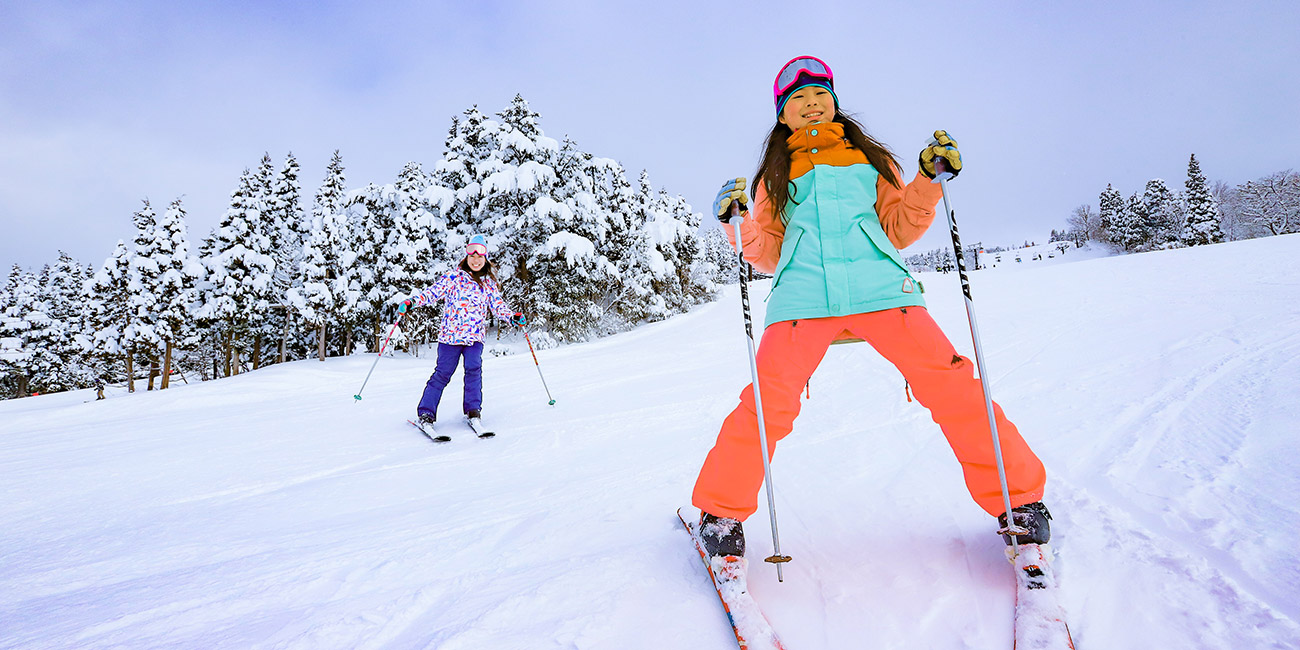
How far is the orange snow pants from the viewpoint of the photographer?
1.60 m

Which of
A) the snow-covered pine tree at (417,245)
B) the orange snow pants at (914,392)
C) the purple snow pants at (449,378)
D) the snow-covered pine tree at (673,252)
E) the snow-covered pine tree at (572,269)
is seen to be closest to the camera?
the orange snow pants at (914,392)

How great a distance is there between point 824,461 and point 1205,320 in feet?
19.2

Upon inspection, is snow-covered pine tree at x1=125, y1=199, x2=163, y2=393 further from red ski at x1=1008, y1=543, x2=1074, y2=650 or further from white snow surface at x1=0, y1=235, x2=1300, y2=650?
red ski at x1=1008, y1=543, x2=1074, y2=650

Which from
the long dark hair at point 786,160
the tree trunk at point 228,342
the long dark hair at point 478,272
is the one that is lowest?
the long dark hair at point 786,160

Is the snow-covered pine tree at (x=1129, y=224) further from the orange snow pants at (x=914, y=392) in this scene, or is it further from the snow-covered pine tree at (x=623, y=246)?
the orange snow pants at (x=914, y=392)

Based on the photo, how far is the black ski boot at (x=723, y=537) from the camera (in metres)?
1.64

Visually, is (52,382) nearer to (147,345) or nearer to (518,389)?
(147,345)

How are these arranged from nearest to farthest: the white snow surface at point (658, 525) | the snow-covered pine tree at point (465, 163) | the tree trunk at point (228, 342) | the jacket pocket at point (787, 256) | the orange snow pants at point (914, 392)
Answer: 1. the white snow surface at point (658, 525)
2. the orange snow pants at point (914, 392)
3. the jacket pocket at point (787, 256)
4. the snow-covered pine tree at point (465, 163)
5. the tree trunk at point (228, 342)

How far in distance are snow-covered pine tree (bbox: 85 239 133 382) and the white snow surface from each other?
2468 cm

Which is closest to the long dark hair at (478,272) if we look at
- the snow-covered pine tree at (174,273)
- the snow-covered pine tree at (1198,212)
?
the snow-covered pine tree at (174,273)

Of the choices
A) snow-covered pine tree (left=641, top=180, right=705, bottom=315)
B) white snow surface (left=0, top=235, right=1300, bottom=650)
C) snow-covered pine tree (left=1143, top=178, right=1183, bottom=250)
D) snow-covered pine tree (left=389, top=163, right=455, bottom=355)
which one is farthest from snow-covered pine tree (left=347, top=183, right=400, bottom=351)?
snow-covered pine tree (left=1143, top=178, right=1183, bottom=250)

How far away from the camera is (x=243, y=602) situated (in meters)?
1.81

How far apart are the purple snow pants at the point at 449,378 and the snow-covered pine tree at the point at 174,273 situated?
79.9 ft

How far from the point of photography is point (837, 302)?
1720 millimetres
